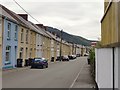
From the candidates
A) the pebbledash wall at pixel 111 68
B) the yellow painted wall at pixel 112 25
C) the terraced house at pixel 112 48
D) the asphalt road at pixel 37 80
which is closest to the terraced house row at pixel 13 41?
the asphalt road at pixel 37 80

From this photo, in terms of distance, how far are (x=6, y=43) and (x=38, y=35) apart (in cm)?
2110

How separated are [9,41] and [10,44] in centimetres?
47

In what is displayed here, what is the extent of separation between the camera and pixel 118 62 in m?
6.32

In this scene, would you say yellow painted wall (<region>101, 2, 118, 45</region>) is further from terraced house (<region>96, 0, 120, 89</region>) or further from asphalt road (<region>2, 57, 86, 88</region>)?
asphalt road (<region>2, 57, 86, 88</region>)

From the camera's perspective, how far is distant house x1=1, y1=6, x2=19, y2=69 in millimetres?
32281

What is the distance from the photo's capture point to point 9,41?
113 feet

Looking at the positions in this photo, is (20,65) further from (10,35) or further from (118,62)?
(118,62)

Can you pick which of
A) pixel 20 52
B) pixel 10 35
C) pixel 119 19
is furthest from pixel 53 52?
pixel 119 19

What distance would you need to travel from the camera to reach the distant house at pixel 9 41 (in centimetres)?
3228

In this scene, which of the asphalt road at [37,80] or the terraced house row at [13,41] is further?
the terraced house row at [13,41]

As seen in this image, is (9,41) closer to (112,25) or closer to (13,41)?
(13,41)

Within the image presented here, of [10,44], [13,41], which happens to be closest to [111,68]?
[10,44]

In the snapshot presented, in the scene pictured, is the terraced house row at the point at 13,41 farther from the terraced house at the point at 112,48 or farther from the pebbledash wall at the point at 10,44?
the terraced house at the point at 112,48

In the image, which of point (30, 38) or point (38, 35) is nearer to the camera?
point (30, 38)
